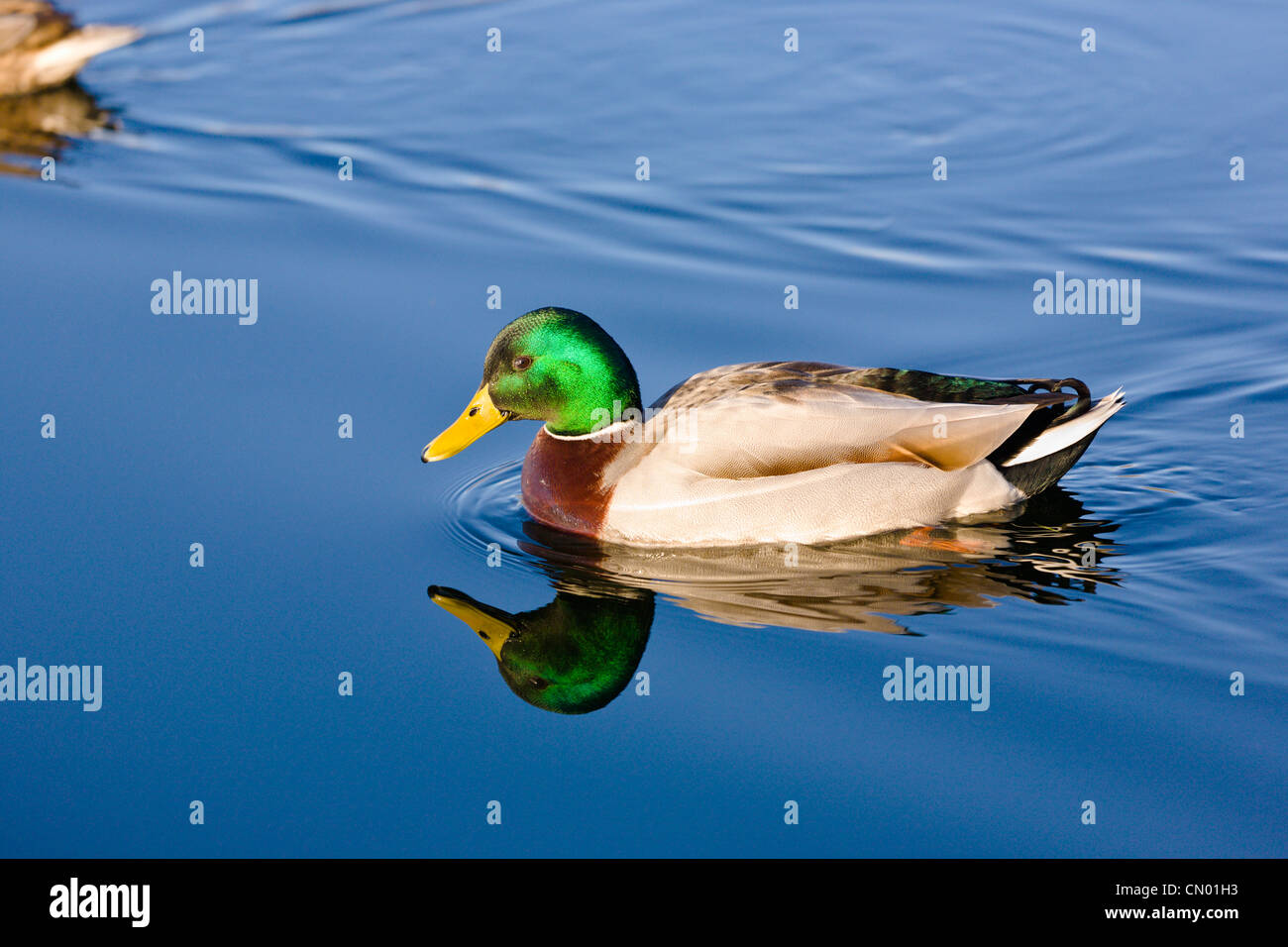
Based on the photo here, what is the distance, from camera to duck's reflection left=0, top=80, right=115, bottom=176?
1196 centimetres

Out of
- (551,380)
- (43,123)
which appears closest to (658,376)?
(551,380)

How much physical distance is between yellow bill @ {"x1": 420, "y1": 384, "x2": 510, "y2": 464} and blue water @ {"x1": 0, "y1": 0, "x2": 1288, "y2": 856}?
41cm

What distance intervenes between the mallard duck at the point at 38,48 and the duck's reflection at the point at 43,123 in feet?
A: 0.37

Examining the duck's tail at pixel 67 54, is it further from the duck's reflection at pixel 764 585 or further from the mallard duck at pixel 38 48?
the duck's reflection at pixel 764 585

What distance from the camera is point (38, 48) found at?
1320cm

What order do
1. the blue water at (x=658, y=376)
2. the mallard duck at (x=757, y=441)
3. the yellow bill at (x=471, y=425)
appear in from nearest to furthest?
1. the blue water at (x=658, y=376)
2. the mallard duck at (x=757, y=441)
3. the yellow bill at (x=471, y=425)

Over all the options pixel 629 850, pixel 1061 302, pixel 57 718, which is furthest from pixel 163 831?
pixel 1061 302

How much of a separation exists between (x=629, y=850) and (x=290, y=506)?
3136mm

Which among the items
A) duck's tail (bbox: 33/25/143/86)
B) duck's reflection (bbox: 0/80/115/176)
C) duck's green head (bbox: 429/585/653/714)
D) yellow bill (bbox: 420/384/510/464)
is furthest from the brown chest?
duck's tail (bbox: 33/25/143/86)

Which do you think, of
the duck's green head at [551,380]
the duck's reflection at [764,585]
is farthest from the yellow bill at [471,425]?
the duck's reflection at [764,585]

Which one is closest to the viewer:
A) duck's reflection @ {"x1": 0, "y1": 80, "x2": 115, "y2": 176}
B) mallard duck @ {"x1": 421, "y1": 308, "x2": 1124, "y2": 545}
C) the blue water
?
the blue water

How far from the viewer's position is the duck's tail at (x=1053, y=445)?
301 inches

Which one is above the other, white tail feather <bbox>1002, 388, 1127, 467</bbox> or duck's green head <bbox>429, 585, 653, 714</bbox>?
white tail feather <bbox>1002, 388, 1127, 467</bbox>

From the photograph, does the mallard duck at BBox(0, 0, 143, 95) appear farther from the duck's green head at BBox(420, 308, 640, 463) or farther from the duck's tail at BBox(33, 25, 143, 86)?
the duck's green head at BBox(420, 308, 640, 463)
